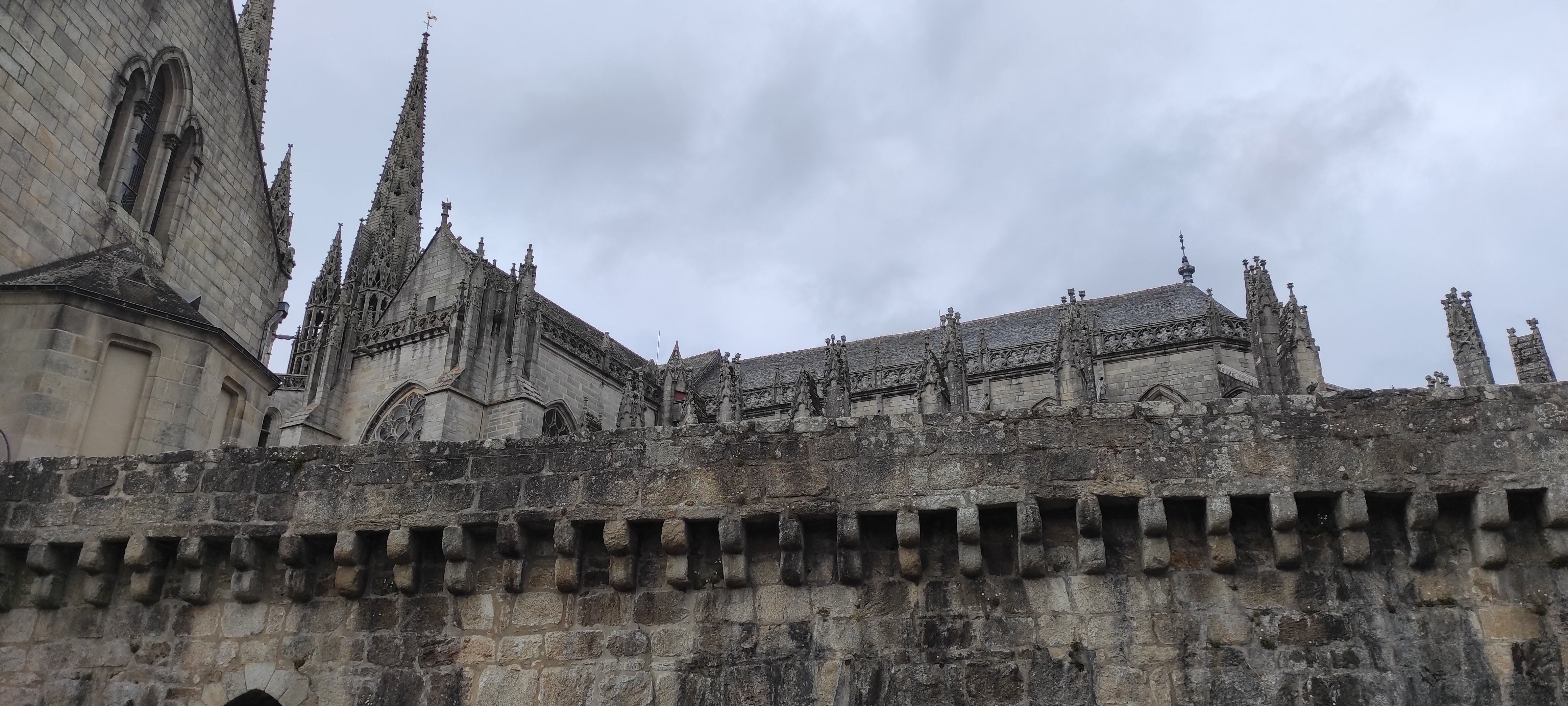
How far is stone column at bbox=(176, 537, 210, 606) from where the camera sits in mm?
6719

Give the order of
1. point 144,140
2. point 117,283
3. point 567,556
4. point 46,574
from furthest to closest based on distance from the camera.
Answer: point 144,140, point 117,283, point 46,574, point 567,556

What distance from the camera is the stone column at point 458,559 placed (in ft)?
20.9

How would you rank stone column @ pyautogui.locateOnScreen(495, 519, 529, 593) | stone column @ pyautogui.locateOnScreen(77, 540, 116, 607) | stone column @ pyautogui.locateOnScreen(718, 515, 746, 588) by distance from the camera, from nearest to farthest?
stone column @ pyautogui.locateOnScreen(718, 515, 746, 588)
stone column @ pyautogui.locateOnScreen(495, 519, 529, 593)
stone column @ pyautogui.locateOnScreen(77, 540, 116, 607)

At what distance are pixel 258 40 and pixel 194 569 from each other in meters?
27.3

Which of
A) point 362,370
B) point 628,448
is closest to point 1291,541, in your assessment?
point 628,448

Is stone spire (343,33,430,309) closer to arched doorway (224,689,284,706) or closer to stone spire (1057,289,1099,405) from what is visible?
stone spire (1057,289,1099,405)

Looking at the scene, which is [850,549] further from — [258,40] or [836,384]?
[258,40]

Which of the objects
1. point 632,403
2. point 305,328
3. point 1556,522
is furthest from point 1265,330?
point 305,328

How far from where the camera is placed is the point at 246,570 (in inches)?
264

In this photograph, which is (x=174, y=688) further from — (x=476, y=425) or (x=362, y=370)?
(x=362, y=370)

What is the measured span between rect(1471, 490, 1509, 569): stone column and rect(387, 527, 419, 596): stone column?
6275 millimetres

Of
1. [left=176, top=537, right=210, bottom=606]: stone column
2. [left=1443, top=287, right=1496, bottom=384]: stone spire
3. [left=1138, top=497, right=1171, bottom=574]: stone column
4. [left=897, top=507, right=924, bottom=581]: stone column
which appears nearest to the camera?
[left=1138, top=497, right=1171, bottom=574]: stone column

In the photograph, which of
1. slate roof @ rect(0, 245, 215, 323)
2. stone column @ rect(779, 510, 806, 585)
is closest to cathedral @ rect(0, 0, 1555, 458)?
slate roof @ rect(0, 245, 215, 323)

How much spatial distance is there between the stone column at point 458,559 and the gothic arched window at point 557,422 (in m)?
20.8
